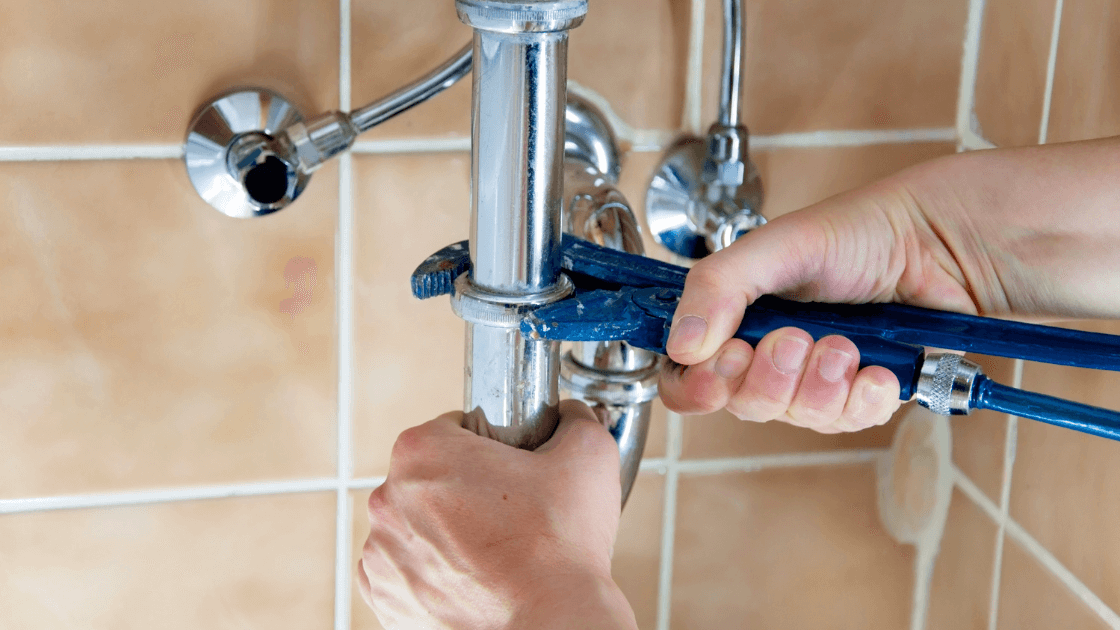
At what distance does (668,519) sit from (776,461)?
0.07 meters

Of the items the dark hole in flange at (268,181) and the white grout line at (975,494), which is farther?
the white grout line at (975,494)

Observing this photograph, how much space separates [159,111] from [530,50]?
0.75 ft

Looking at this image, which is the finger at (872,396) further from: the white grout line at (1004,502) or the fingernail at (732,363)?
the white grout line at (1004,502)

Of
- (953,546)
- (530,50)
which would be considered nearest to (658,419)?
(953,546)

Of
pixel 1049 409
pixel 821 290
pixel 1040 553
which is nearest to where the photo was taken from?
pixel 1049 409

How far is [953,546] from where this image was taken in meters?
0.63

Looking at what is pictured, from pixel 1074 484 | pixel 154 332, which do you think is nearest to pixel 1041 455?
pixel 1074 484

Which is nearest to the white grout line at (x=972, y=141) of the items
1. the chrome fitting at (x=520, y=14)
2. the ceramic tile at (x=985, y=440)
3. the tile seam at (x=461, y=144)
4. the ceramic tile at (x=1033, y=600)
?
the tile seam at (x=461, y=144)

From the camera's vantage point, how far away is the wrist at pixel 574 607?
13.0 inches

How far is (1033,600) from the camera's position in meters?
0.56

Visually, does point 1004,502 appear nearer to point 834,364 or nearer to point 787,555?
point 787,555

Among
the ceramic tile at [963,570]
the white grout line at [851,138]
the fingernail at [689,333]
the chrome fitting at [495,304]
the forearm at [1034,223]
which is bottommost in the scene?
the ceramic tile at [963,570]

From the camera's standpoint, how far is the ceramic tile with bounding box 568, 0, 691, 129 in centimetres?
51

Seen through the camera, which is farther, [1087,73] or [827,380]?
[1087,73]
